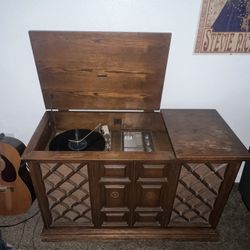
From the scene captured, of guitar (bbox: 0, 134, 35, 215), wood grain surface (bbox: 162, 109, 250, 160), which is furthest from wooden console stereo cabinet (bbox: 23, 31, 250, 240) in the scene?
guitar (bbox: 0, 134, 35, 215)

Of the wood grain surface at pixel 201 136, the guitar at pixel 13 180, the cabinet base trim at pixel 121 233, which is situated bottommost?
the cabinet base trim at pixel 121 233

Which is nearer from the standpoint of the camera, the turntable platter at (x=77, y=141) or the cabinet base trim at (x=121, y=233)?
the turntable platter at (x=77, y=141)

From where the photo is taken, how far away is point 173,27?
3.81ft

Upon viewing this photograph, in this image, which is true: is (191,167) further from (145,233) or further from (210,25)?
(210,25)

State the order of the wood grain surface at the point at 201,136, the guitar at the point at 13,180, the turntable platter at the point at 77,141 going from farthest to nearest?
the guitar at the point at 13,180, the turntable platter at the point at 77,141, the wood grain surface at the point at 201,136

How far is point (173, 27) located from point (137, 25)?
7.4 inches

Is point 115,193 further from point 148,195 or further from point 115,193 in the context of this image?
point 148,195

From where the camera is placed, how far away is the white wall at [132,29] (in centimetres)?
111

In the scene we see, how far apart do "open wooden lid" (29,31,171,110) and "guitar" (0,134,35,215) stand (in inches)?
13.0

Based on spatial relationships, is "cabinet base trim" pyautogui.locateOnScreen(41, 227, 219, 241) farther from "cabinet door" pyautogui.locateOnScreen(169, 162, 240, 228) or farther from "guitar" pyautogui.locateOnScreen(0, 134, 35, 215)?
"guitar" pyautogui.locateOnScreen(0, 134, 35, 215)

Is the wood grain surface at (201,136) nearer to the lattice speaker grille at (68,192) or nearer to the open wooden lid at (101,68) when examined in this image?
the open wooden lid at (101,68)

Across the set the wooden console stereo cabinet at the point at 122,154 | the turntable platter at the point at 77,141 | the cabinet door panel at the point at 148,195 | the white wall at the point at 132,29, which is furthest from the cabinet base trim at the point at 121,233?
the white wall at the point at 132,29

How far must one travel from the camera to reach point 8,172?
1.30m

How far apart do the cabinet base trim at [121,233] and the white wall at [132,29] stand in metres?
0.67
